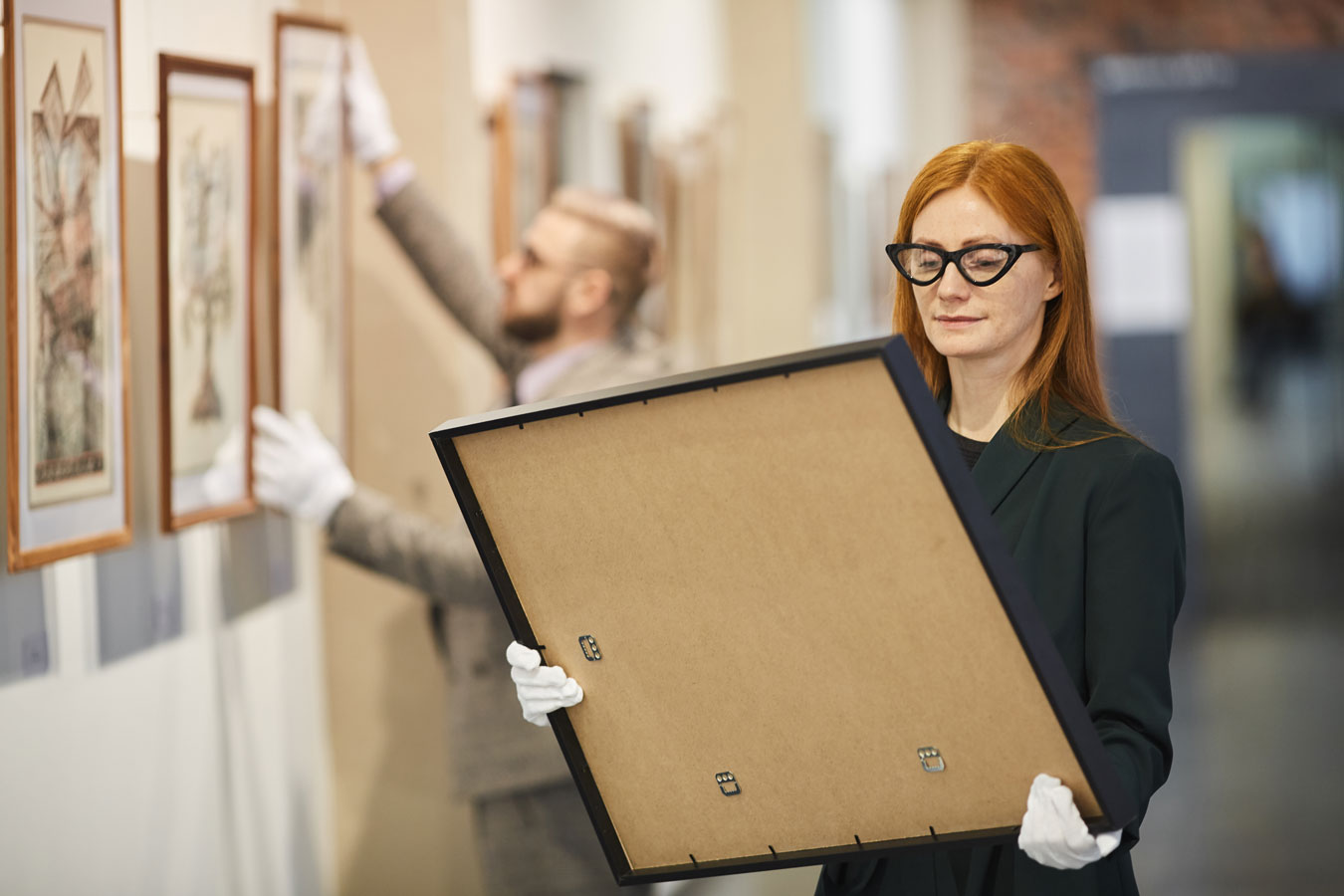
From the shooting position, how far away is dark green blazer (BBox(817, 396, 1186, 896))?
5.66ft

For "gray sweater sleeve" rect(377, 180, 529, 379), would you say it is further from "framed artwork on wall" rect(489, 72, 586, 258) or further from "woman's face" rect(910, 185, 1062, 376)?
"woman's face" rect(910, 185, 1062, 376)

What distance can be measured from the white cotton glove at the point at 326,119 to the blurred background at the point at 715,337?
4.7 inches

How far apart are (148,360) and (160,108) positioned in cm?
49

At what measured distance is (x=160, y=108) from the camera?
2.54m

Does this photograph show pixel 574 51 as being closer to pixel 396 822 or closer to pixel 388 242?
pixel 388 242

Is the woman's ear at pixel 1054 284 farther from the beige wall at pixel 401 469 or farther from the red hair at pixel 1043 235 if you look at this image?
the beige wall at pixel 401 469

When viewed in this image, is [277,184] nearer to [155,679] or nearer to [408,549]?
[408,549]

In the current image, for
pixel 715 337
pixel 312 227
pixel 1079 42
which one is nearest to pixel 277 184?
pixel 312 227

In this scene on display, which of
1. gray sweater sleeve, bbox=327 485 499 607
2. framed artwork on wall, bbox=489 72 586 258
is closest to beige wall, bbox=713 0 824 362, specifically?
framed artwork on wall, bbox=489 72 586 258

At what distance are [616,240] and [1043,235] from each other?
6.40 feet

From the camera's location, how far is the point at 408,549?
10.4 feet

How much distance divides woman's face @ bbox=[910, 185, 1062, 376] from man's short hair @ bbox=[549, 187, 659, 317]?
6.05 ft

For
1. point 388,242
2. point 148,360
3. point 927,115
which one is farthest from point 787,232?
point 927,115

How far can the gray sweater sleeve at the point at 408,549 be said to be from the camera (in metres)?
3.18
